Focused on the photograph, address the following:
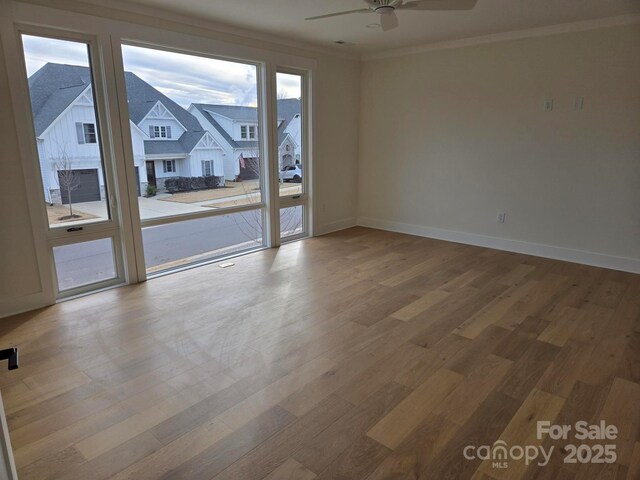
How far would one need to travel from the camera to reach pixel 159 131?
13.5 ft

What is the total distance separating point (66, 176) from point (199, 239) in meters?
1.48

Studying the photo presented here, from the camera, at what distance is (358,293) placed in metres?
3.80

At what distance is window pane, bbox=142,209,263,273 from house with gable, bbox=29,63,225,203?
503mm

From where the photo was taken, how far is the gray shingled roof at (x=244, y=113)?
14.8 feet

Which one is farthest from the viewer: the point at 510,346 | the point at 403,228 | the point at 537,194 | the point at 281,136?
the point at 403,228

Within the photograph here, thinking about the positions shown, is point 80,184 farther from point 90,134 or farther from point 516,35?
point 516,35

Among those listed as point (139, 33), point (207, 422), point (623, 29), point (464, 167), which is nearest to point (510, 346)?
point (207, 422)

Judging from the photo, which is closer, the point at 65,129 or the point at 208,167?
the point at 65,129

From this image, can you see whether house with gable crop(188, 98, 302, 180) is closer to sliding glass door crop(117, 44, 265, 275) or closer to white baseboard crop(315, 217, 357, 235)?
sliding glass door crop(117, 44, 265, 275)

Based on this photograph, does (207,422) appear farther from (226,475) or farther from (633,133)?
(633,133)

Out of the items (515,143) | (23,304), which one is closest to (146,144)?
(23,304)

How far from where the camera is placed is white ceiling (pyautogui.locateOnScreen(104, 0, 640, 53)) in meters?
3.59

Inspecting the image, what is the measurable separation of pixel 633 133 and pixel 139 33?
15.6ft

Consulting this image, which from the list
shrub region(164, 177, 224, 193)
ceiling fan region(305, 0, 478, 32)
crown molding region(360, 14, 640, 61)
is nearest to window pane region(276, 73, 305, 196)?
shrub region(164, 177, 224, 193)
